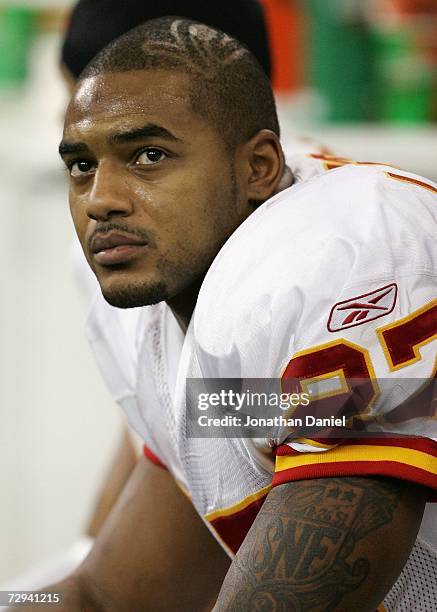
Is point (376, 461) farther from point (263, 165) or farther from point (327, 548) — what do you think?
point (263, 165)

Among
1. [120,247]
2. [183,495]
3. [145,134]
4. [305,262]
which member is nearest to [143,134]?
[145,134]

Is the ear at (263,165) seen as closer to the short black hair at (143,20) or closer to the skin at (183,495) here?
the skin at (183,495)

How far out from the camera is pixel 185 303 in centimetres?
105

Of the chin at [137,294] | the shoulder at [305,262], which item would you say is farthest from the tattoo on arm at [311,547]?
the chin at [137,294]

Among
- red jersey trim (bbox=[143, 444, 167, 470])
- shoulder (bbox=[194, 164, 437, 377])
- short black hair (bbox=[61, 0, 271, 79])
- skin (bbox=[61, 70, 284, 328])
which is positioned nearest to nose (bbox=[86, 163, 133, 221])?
skin (bbox=[61, 70, 284, 328])

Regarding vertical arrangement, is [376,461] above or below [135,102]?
below

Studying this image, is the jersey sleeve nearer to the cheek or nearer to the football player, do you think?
the football player

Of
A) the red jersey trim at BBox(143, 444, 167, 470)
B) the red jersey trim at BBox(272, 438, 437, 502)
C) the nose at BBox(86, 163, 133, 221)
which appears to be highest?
the nose at BBox(86, 163, 133, 221)

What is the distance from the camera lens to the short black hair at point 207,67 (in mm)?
996

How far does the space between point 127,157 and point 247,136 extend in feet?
0.38

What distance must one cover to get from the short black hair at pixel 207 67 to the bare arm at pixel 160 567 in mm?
459

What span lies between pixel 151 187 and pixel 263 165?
13cm

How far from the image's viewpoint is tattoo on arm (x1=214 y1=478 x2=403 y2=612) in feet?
2.60

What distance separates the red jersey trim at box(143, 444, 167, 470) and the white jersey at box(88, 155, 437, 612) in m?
0.27
